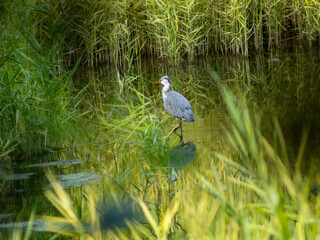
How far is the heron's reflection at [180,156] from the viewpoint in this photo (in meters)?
4.09

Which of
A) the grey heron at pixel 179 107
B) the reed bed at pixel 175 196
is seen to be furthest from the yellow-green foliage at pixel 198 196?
the grey heron at pixel 179 107

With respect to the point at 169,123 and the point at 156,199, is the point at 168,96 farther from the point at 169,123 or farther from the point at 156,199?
the point at 156,199

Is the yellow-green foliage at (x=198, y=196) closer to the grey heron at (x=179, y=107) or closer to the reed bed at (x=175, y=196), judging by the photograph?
the reed bed at (x=175, y=196)

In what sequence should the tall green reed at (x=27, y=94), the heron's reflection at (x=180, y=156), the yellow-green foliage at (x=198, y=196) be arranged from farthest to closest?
the tall green reed at (x=27, y=94)
the heron's reflection at (x=180, y=156)
the yellow-green foliage at (x=198, y=196)

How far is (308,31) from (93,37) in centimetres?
493

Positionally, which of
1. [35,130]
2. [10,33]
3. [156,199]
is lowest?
[156,199]

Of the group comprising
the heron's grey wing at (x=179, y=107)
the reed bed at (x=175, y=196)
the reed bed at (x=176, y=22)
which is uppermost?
the reed bed at (x=176, y=22)

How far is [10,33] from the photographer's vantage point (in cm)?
491

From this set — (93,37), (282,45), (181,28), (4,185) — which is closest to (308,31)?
(282,45)

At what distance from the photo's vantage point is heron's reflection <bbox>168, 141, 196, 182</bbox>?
13.4ft

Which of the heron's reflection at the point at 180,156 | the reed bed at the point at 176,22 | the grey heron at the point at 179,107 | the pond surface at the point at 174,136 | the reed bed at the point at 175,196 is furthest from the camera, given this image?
the reed bed at the point at 176,22

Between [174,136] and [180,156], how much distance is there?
0.78 metres

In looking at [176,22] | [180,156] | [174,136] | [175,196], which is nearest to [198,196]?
[175,196]

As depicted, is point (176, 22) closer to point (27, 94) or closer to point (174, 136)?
point (174, 136)
